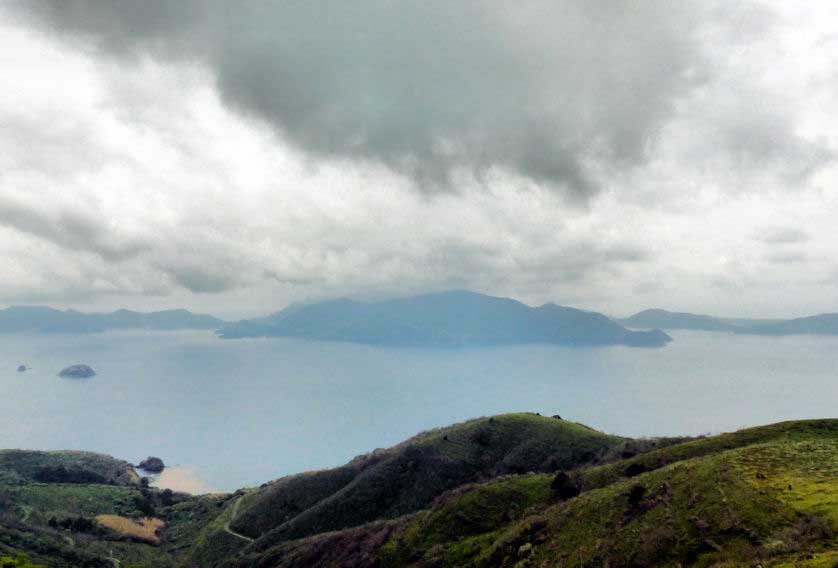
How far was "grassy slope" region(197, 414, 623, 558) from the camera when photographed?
85750 millimetres

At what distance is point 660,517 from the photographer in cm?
3397

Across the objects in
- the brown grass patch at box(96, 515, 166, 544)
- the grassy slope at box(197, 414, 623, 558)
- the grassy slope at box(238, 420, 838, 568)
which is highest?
the grassy slope at box(238, 420, 838, 568)

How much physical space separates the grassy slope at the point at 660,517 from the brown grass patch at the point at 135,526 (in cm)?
6952

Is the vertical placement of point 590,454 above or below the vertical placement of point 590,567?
below

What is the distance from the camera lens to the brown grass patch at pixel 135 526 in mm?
109125

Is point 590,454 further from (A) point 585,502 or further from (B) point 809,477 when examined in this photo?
(B) point 809,477

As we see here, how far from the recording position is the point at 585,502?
4172 cm

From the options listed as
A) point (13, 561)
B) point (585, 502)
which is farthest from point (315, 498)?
point (585, 502)

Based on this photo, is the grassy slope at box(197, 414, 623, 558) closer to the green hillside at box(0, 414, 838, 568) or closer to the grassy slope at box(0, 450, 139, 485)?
the green hillside at box(0, 414, 838, 568)

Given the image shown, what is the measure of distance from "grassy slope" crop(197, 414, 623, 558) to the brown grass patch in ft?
71.3

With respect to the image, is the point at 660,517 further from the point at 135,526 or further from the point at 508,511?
the point at 135,526

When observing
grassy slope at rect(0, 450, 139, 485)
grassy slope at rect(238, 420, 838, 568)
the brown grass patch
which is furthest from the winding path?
grassy slope at rect(0, 450, 139, 485)

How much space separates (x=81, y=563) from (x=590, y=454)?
83259 mm

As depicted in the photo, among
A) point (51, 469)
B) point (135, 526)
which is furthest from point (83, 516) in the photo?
point (51, 469)
